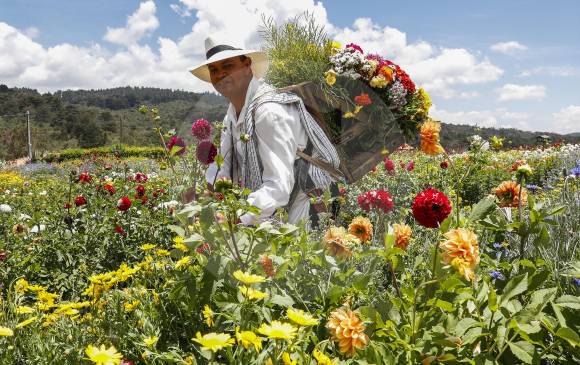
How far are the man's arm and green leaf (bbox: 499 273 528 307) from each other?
1.05 meters

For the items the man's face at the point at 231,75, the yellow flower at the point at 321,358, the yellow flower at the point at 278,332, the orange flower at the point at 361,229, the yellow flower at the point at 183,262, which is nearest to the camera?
the yellow flower at the point at 278,332

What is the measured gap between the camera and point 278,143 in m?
2.13

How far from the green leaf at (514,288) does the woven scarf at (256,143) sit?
119 centimetres

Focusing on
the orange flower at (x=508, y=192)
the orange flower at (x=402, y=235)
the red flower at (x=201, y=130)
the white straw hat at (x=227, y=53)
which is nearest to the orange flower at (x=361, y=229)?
the orange flower at (x=402, y=235)

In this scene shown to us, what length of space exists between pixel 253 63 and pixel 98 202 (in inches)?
83.4

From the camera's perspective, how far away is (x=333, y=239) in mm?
1462

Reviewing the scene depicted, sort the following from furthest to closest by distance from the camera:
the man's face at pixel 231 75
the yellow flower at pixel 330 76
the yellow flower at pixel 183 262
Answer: the man's face at pixel 231 75, the yellow flower at pixel 330 76, the yellow flower at pixel 183 262

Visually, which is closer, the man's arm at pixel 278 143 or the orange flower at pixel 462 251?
the orange flower at pixel 462 251

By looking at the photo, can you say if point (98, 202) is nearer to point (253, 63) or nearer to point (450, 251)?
point (253, 63)

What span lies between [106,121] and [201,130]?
48.2 meters

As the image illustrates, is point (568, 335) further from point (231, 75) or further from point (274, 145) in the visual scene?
A: point (231, 75)

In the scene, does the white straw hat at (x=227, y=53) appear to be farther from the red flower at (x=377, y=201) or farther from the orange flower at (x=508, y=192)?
the orange flower at (x=508, y=192)

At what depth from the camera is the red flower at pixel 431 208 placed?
4.00ft

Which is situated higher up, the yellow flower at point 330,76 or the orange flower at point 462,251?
the yellow flower at point 330,76
